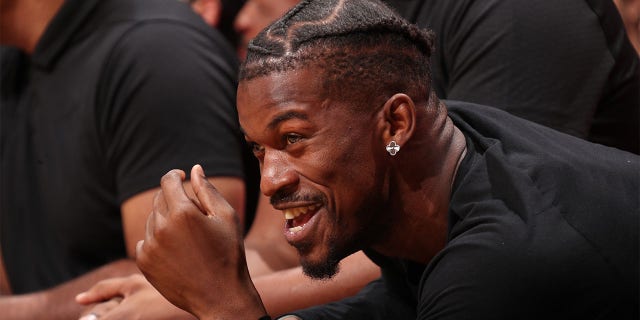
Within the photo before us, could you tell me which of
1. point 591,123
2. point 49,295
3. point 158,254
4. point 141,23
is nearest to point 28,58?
point 141,23

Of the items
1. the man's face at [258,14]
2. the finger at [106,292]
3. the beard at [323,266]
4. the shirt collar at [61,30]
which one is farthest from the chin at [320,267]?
the man's face at [258,14]

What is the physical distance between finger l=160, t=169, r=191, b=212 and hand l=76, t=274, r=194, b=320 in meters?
0.41

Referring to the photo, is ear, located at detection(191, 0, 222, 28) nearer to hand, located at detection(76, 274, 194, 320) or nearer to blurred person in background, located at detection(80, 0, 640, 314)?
blurred person in background, located at detection(80, 0, 640, 314)

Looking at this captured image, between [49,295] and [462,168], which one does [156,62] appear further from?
[462,168]

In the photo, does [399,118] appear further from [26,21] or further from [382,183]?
[26,21]

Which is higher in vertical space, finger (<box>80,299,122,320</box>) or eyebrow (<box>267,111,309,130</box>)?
→ eyebrow (<box>267,111,309,130</box>)

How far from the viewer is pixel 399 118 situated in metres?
1.71

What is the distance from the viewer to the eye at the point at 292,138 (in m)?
1.71

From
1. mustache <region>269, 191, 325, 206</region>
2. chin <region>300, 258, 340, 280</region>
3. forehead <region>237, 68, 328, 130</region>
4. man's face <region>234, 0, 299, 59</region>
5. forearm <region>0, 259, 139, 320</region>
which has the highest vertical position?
forehead <region>237, 68, 328, 130</region>

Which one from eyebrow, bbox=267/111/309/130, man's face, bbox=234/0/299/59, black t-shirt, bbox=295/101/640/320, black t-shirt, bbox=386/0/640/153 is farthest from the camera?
man's face, bbox=234/0/299/59

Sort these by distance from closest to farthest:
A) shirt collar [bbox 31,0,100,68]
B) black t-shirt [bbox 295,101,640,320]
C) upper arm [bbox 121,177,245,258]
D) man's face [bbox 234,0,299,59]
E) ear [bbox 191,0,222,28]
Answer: black t-shirt [bbox 295,101,640,320] → upper arm [bbox 121,177,245,258] → shirt collar [bbox 31,0,100,68] → man's face [bbox 234,0,299,59] → ear [bbox 191,0,222,28]

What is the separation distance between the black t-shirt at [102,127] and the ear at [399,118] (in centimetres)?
91

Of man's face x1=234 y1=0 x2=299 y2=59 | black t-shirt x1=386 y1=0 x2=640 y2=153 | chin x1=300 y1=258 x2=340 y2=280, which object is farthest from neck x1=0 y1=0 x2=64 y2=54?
chin x1=300 y1=258 x2=340 y2=280

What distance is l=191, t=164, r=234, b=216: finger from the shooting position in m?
1.76
